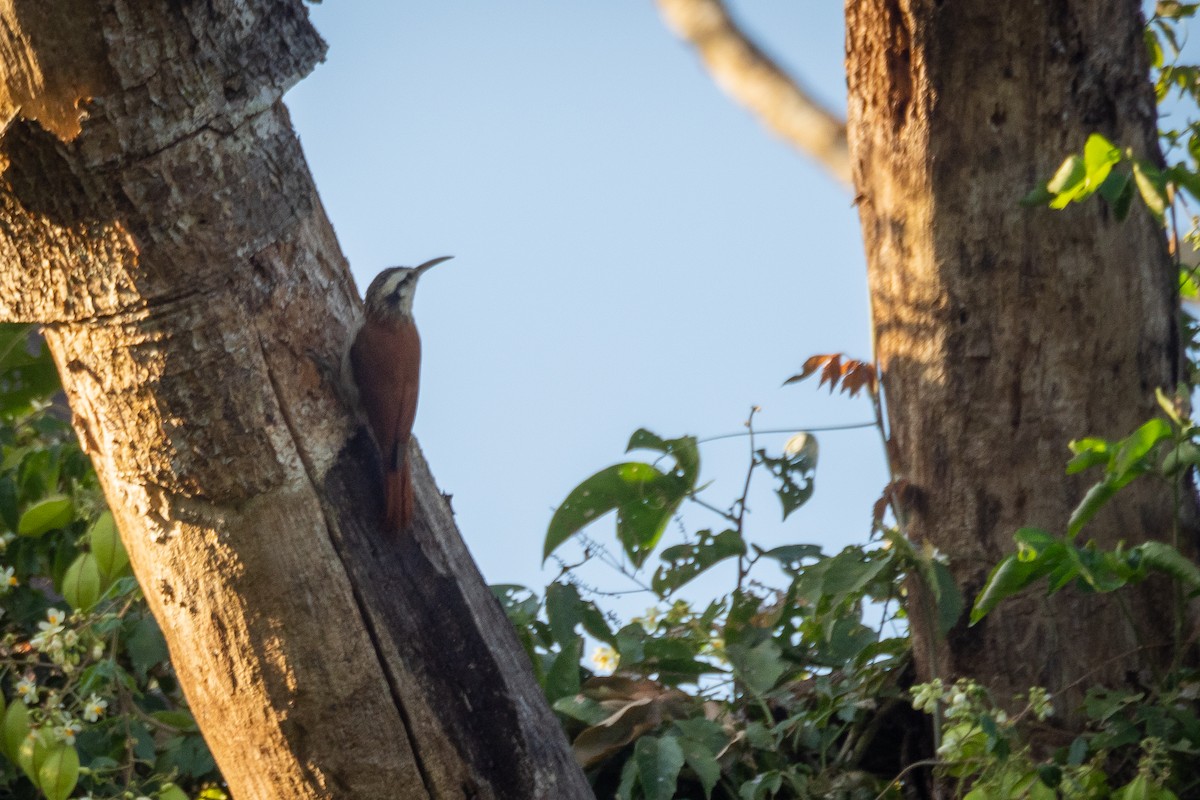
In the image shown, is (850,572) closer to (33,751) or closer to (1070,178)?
(1070,178)

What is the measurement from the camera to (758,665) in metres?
2.86

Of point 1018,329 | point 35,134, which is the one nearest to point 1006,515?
point 1018,329

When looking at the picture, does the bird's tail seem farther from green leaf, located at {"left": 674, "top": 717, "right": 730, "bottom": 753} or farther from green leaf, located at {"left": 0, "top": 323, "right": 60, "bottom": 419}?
green leaf, located at {"left": 0, "top": 323, "right": 60, "bottom": 419}

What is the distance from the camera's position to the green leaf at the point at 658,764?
250cm

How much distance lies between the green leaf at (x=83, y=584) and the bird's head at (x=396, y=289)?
2.97ft

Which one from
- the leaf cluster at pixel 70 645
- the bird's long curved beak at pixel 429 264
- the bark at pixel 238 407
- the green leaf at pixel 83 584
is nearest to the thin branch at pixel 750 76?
the bird's long curved beak at pixel 429 264

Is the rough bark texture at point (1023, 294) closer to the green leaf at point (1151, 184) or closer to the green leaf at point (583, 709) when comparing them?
the green leaf at point (1151, 184)

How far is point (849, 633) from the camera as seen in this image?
3.00 m

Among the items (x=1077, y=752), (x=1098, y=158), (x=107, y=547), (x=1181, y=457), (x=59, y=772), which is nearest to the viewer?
(x=1098, y=158)

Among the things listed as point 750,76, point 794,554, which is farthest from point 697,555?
point 750,76

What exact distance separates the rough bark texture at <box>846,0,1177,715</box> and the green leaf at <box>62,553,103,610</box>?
5.96 feet

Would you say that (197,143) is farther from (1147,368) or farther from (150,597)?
(1147,368)

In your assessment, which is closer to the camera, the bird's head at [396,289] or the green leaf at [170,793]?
the green leaf at [170,793]

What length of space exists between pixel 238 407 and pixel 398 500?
329 millimetres
